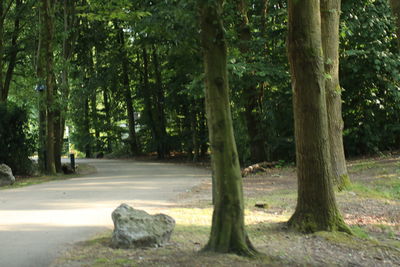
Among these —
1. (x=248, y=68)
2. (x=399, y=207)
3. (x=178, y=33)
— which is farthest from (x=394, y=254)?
(x=248, y=68)

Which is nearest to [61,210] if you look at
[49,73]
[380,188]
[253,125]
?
[380,188]

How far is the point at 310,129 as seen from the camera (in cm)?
788

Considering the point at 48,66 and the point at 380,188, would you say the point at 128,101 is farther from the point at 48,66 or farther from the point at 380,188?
the point at 380,188

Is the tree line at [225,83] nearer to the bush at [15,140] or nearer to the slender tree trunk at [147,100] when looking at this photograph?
the slender tree trunk at [147,100]

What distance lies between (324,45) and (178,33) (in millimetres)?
6994

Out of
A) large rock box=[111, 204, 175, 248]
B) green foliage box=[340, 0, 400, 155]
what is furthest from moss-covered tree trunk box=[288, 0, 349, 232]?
green foliage box=[340, 0, 400, 155]

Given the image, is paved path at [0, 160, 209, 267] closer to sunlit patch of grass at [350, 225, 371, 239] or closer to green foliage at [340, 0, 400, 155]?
sunlit patch of grass at [350, 225, 371, 239]

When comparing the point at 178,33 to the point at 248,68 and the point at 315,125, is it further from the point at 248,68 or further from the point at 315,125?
the point at 248,68

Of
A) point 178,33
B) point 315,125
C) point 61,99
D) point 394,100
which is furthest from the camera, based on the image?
point 394,100

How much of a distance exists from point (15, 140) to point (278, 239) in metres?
15.7

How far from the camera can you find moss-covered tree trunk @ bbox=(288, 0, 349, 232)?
25.7 feet

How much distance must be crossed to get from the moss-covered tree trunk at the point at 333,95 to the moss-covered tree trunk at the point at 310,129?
12.8ft

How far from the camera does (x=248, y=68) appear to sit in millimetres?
17984

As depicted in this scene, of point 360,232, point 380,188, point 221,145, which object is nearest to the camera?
point 221,145
